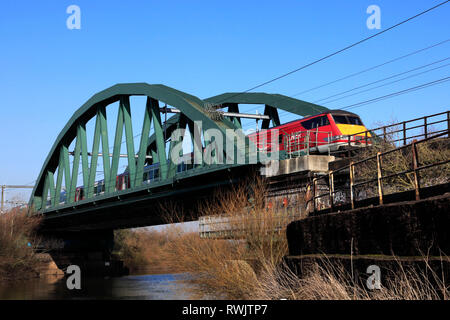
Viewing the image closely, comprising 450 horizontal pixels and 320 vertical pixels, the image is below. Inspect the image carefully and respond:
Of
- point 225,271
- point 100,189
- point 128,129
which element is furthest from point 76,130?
point 225,271

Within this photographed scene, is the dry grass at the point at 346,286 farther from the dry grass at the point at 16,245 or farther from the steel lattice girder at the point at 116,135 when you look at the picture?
the dry grass at the point at 16,245

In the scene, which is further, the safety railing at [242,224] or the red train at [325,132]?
the red train at [325,132]

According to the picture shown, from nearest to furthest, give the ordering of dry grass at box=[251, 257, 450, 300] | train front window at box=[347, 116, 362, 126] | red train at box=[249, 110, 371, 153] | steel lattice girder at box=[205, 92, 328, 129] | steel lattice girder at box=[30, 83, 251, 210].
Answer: dry grass at box=[251, 257, 450, 300], red train at box=[249, 110, 371, 153], train front window at box=[347, 116, 362, 126], steel lattice girder at box=[30, 83, 251, 210], steel lattice girder at box=[205, 92, 328, 129]

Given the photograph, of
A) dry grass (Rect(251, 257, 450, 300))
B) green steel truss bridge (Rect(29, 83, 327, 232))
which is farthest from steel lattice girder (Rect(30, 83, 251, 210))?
dry grass (Rect(251, 257, 450, 300))

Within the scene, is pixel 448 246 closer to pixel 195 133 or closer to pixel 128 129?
pixel 195 133

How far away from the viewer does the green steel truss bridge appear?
32.4m

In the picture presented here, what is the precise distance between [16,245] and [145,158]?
17566 mm

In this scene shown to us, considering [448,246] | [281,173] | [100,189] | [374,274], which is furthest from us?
[100,189]

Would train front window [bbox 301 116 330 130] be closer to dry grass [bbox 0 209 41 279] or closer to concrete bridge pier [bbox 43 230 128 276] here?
dry grass [bbox 0 209 41 279]

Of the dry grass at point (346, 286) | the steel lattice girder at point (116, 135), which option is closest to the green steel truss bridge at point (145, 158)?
the steel lattice girder at point (116, 135)

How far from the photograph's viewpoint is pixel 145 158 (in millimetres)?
41812

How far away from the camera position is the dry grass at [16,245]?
46625 mm

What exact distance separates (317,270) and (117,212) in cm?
3844

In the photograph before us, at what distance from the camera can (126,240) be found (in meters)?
86.4
